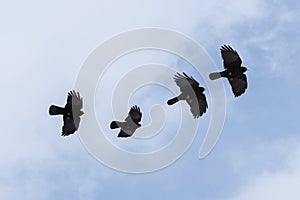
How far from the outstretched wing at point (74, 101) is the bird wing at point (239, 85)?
876 centimetres

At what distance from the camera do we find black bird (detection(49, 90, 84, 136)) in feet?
239

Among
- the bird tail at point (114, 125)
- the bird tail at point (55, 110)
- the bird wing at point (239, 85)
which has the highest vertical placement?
the bird wing at point (239, 85)

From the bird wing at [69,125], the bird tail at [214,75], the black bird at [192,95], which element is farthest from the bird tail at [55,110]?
the bird tail at [214,75]

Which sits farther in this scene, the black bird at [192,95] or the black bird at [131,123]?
the black bird at [131,123]

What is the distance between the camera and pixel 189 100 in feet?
241

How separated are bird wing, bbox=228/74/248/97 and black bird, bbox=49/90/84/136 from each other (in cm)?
880

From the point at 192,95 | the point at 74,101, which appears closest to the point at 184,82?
the point at 192,95

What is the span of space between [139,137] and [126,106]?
76.9 inches

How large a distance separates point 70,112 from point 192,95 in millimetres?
7030

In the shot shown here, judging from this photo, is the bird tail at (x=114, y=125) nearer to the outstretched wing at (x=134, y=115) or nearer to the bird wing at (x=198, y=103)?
the outstretched wing at (x=134, y=115)

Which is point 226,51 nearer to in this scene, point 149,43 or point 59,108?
point 149,43

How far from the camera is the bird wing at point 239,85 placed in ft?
242

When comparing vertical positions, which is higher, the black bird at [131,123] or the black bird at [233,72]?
the black bird at [233,72]

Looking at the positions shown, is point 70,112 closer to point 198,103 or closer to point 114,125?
point 114,125
